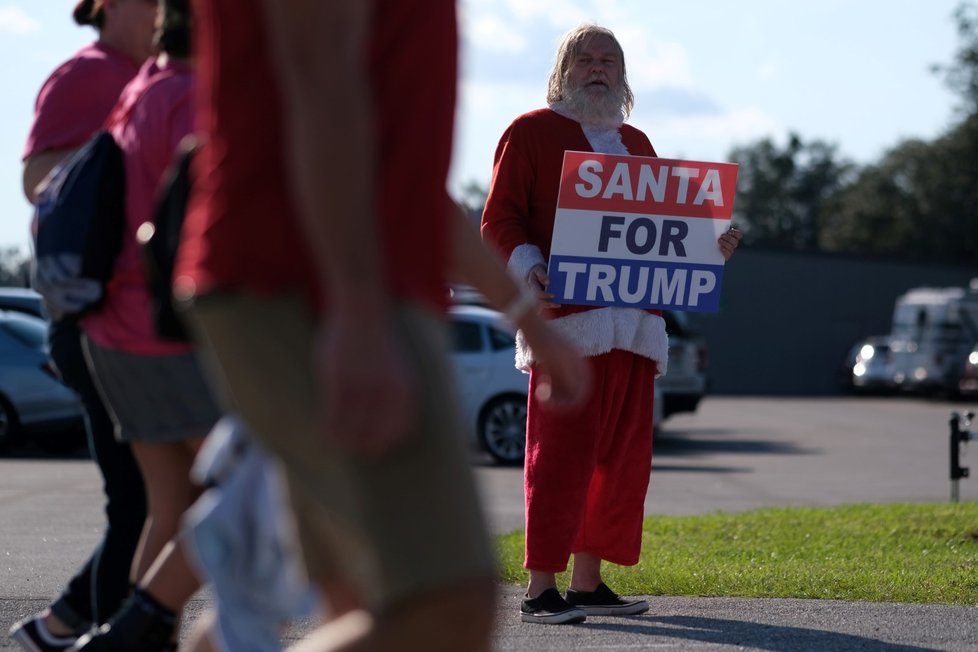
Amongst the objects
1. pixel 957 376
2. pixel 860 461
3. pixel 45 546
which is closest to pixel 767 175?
pixel 957 376

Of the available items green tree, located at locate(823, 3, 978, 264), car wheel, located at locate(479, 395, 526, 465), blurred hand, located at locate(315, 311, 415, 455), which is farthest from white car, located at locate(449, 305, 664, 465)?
green tree, located at locate(823, 3, 978, 264)

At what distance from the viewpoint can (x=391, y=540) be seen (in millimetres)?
2203

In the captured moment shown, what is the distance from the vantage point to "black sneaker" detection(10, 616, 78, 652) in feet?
14.4

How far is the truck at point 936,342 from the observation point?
3853 centimetres

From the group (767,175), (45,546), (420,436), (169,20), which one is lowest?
(45,546)

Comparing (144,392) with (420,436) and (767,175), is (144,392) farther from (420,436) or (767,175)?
(767,175)

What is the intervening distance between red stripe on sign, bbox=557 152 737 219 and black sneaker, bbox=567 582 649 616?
141 cm

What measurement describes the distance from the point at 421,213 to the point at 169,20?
1.77 metres

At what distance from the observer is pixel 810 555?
7.95 meters

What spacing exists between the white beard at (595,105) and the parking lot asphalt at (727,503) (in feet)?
5.97

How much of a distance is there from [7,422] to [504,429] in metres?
4.90

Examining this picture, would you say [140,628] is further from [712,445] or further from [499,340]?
[712,445]

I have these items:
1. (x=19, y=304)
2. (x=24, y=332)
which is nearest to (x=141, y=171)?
(x=24, y=332)

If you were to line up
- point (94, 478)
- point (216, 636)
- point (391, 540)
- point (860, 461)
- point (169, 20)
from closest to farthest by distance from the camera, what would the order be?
point (391, 540) → point (216, 636) → point (169, 20) → point (94, 478) → point (860, 461)
